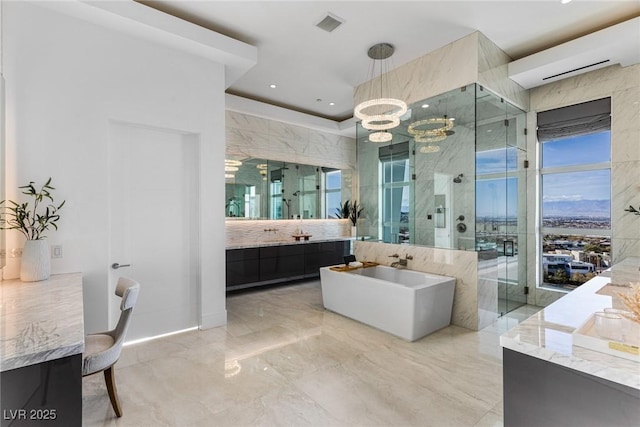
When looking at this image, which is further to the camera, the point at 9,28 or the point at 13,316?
the point at 9,28

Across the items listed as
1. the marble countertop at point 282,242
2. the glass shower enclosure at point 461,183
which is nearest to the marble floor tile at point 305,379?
the glass shower enclosure at point 461,183

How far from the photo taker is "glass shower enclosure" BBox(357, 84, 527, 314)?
4.13m

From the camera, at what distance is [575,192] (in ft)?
15.0

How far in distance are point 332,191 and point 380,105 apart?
9.58ft

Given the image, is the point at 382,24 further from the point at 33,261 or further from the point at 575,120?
the point at 33,261

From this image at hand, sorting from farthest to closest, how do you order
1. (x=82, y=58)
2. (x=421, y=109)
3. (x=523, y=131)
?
(x=523, y=131) < (x=421, y=109) < (x=82, y=58)

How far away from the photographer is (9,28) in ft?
9.26

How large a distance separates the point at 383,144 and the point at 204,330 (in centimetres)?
393

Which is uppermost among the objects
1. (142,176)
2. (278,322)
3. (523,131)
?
(523,131)

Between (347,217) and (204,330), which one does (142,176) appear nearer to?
(204,330)

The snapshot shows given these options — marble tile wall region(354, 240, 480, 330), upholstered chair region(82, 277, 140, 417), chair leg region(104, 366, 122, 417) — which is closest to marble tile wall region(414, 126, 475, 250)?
marble tile wall region(354, 240, 480, 330)

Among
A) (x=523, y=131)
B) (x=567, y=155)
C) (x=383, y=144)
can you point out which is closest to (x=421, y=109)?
(x=383, y=144)

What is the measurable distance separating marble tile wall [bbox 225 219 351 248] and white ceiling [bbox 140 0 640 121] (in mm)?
2987

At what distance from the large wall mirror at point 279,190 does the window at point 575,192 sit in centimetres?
427
